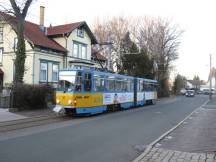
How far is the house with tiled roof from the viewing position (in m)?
35.4

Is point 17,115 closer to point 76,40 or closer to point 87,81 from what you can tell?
point 87,81

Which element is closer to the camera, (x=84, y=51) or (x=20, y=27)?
(x=20, y=27)

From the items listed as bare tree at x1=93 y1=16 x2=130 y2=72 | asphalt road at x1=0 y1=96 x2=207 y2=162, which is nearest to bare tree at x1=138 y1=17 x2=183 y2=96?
bare tree at x1=93 y1=16 x2=130 y2=72

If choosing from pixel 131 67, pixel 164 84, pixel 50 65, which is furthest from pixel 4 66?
pixel 164 84

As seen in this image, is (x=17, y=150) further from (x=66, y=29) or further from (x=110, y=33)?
(x=110, y=33)

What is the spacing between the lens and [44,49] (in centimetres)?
3684

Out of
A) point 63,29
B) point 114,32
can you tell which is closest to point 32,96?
point 63,29

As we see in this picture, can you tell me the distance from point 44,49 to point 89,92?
16480 mm

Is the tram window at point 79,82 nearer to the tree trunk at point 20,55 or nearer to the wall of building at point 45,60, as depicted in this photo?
the tree trunk at point 20,55

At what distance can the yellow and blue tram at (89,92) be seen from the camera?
2105 centimetres

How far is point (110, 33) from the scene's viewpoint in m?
62.9

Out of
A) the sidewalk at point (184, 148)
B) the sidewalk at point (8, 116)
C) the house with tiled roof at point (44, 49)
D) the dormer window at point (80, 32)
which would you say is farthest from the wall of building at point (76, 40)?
the sidewalk at point (184, 148)

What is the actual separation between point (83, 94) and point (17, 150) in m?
11.4

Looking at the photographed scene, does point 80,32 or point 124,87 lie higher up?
point 80,32
